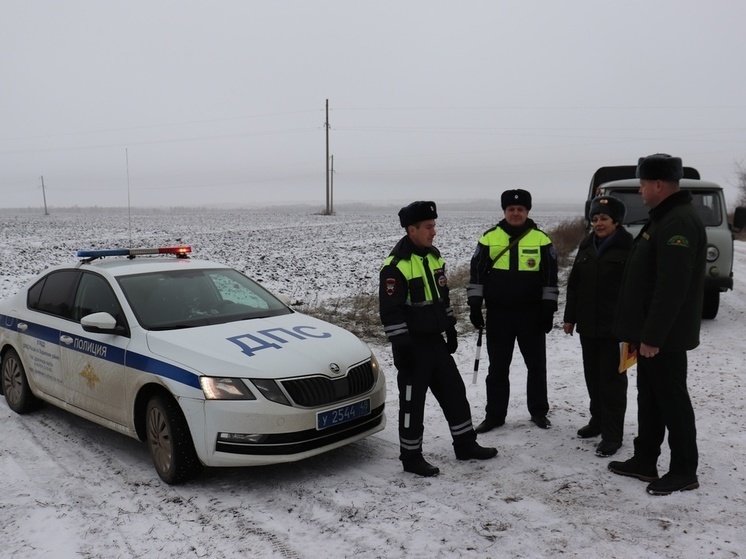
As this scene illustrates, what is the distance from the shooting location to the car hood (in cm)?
433

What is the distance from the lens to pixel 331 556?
3.43 meters

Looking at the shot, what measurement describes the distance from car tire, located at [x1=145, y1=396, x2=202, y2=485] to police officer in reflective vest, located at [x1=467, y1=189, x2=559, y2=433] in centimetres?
240

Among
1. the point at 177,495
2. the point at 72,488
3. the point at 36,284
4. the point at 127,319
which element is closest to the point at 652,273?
the point at 177,495

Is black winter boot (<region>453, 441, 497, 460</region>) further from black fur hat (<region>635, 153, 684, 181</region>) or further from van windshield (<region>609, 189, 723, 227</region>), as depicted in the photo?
van windshield (<region>609, 189, 723, 227</region>)

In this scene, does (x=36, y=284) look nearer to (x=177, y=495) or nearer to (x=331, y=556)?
(x=177, y=495)

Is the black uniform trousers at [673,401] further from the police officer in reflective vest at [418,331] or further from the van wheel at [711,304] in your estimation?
the van wheel at [711,304]

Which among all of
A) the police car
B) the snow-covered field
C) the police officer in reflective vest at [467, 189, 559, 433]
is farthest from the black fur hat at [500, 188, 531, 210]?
the snow-covered field

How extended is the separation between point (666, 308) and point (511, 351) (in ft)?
5.85

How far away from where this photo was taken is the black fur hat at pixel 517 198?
517 centimetres

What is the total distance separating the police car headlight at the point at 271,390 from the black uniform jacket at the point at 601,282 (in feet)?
7.90

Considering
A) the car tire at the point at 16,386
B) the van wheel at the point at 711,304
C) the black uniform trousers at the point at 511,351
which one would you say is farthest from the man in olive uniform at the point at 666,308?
the van wheel at the point at 711,304

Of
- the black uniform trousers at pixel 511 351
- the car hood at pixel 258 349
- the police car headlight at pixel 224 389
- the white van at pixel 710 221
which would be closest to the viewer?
the police car headlight at pixel 224 389

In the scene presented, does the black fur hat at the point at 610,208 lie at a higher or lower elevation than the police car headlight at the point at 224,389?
higher

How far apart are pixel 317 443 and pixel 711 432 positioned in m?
3.22
